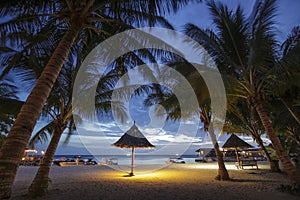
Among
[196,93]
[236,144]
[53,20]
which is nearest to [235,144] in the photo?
[236,144]

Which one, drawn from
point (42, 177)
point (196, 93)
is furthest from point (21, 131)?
point (196, 93)

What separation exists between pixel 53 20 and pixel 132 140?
8.39 metres

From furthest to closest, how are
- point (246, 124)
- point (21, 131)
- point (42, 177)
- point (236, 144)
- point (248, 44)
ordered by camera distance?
1. point (236, 144)
2. point (246, 124)
3. point (248, 44)
4. point (42, 177)
5. point (21, 131)

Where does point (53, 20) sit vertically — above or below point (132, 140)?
above

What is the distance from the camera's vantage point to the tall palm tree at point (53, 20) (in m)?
A: 2.01

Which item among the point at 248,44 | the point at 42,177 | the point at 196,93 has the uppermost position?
the point at 248,44

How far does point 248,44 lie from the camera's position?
5.82 meters

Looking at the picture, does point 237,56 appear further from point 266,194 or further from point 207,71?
point 266,194

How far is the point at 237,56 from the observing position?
5.90 m

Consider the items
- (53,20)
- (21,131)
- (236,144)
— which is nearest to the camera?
(21,131)

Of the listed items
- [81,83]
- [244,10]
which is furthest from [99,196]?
[244,10]

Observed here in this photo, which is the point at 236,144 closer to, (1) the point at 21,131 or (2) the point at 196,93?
(2) the point at 196,93

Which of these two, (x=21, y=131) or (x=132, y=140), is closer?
(x=21, y=131)

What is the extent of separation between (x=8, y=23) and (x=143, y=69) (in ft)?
10.5
